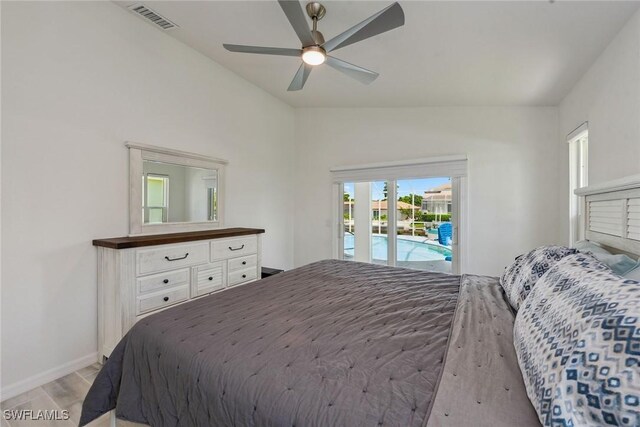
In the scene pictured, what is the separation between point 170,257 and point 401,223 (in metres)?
2.99

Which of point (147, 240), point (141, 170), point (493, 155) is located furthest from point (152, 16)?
point (493, 155)

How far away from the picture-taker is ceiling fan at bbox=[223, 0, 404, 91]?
1.72 m

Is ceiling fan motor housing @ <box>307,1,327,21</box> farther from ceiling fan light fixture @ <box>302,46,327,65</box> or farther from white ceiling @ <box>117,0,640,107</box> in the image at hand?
ceiling fan light fixture @ <box>302,46,327,65</box>

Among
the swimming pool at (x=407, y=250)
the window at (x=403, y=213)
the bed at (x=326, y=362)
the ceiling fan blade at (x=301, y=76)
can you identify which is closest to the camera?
the bed at (x=326, y=362)

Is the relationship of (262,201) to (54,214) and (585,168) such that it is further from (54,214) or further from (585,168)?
(585,168)

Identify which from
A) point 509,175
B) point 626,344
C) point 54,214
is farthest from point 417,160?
point 54,214

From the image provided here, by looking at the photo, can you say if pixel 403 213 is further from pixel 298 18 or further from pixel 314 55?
pixel 298 18

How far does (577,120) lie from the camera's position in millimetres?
2746

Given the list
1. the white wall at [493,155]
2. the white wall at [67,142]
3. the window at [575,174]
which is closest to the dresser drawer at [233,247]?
the white wall at [67,142]

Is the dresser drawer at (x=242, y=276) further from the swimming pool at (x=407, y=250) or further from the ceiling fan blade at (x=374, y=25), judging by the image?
the ceiling fan blade at (x=374, y=25)

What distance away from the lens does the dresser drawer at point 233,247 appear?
2795 millimetres

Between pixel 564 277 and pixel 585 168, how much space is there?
262cm

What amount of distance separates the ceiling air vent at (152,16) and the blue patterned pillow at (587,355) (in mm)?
3374

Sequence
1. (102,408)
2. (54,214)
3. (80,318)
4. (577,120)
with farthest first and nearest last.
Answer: (577,120) → (80,318) → (54,214) → (102,408)
